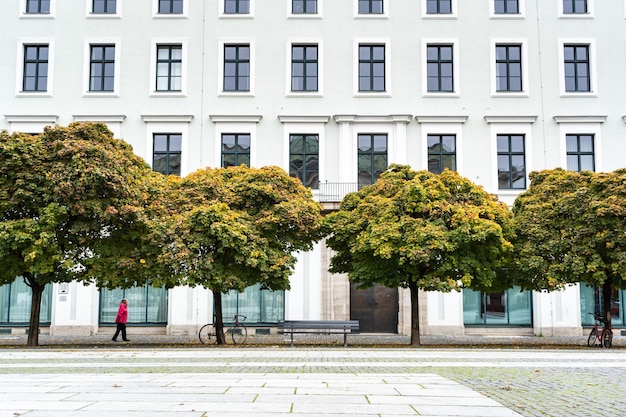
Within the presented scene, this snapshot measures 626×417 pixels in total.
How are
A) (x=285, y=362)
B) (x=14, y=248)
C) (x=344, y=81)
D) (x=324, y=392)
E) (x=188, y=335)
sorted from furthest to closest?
1. (x=344, y=81)
2. (x=188, y=335)
3. (x=14, y=248)
4. (x=285, y=362)
5. (x=324, y=392)

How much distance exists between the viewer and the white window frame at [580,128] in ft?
97.2

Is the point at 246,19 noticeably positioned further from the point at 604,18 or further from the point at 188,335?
the point at 604,18

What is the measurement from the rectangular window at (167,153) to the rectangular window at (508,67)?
1495cm

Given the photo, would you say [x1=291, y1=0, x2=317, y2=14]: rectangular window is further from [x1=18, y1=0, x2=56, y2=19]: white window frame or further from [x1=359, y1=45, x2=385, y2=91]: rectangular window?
[x1=18, y1=0, x2=56, y2=19]: white window frame

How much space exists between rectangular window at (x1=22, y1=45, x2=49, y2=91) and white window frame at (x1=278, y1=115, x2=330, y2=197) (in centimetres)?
1113

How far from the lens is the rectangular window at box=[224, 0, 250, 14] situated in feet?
102

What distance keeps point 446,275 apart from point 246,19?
16465 millimetres

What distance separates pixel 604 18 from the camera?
30547 mm

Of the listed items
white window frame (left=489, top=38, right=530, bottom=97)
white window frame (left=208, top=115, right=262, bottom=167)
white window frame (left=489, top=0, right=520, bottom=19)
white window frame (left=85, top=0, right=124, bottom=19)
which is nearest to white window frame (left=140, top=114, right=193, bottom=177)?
white window frame (left=208, top=115, right=262, bottom=167)

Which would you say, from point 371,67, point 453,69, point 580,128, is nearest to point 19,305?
point 371,67

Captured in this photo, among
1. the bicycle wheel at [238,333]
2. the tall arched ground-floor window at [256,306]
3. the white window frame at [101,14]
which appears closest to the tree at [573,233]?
the bicycle wheel at [238,333]

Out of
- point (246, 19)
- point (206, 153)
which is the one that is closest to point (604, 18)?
point (246, 19)

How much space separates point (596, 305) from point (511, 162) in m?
7.48

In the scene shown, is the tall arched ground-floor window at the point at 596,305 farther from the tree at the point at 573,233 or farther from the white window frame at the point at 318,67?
the white window frame at the point at 318,67
